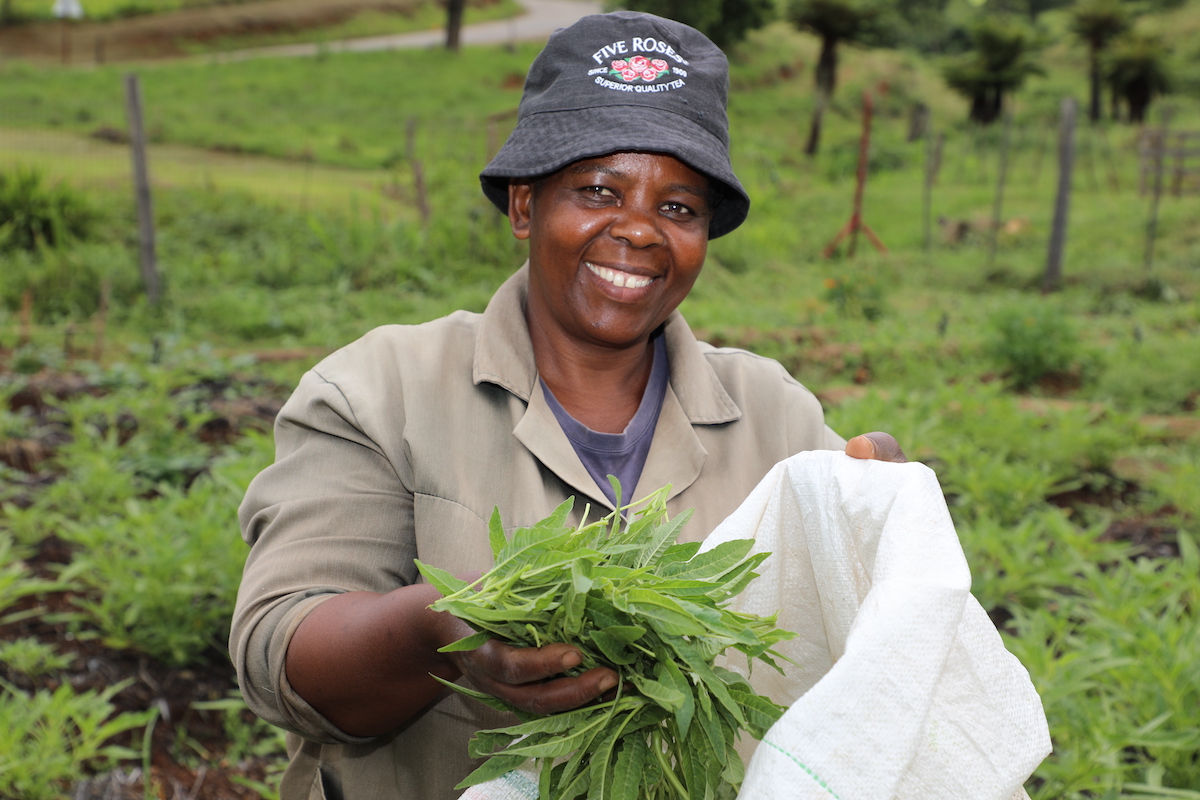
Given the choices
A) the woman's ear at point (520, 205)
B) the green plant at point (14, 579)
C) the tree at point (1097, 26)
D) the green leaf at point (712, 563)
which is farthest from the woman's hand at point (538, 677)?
the tree at point (1097, 26)

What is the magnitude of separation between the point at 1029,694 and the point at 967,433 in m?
3.90

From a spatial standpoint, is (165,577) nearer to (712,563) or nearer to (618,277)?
(618,277)

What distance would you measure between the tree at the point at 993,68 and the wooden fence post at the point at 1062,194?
1572 centimetres

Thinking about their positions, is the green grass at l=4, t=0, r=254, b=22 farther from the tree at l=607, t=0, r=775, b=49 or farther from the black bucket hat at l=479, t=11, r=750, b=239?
the black bucket hat at l=479, t=11, r=750, b=239

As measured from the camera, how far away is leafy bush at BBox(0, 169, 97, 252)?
26.7ft

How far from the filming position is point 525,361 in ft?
5.36

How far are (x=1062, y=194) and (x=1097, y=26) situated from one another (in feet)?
61.2

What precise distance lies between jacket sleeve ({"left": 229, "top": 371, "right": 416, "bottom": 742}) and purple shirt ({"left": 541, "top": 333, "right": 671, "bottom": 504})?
28cm

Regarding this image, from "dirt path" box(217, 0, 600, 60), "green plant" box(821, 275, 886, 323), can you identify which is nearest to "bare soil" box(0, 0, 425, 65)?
"dirt path" box(217, 0, 600, 60)

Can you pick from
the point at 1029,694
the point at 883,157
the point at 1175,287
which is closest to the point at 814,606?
the point at 1029,694

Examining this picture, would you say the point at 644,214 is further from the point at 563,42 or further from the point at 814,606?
the point at 814,606

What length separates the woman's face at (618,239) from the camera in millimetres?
1543

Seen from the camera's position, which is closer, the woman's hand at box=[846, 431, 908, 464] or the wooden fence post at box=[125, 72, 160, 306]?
the woman's hand at box=[846, 431, 908, 464]

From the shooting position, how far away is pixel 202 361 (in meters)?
5.35
